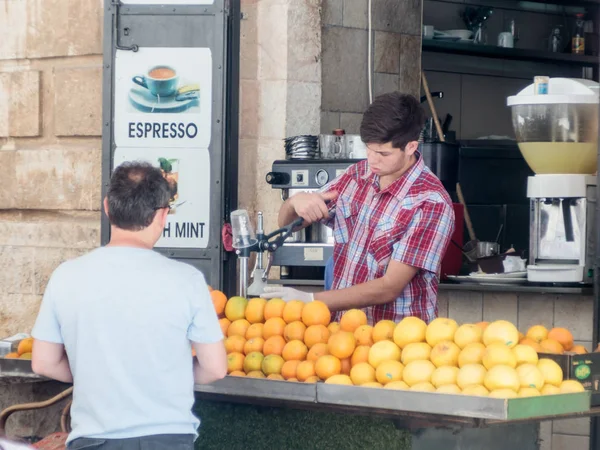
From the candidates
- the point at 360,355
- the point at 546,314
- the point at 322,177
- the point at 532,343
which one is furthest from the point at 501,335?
the point at 322,177

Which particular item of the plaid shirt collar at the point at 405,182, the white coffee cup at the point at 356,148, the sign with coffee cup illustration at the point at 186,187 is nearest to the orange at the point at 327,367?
the plaid shirt collar at the point at 405,182

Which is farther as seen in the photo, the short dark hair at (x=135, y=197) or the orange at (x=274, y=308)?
the orange at (x=274, y=308)

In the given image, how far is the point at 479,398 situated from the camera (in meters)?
3.04

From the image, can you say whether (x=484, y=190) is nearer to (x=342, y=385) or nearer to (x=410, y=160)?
(x=410, y=160)

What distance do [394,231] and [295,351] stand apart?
832mm

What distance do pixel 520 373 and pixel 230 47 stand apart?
3.04 meters

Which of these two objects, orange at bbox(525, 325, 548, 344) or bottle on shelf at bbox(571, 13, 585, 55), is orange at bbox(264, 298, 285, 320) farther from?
bottle on shelf at bbox(571, 13, 585, 55)

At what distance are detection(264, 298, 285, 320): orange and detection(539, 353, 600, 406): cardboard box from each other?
2.96ft

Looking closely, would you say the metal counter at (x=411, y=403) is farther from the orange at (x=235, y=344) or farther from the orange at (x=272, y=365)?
the orange at (x=235, y=344)

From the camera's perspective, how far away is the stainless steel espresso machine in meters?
5.93

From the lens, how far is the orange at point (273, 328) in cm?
380

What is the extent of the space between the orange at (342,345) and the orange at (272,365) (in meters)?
0.16

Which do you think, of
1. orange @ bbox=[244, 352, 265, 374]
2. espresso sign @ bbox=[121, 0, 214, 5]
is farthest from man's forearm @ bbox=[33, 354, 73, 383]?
espresso sign @ bbox=[121, 0, 214, 5]

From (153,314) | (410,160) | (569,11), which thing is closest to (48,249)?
(410,160)
